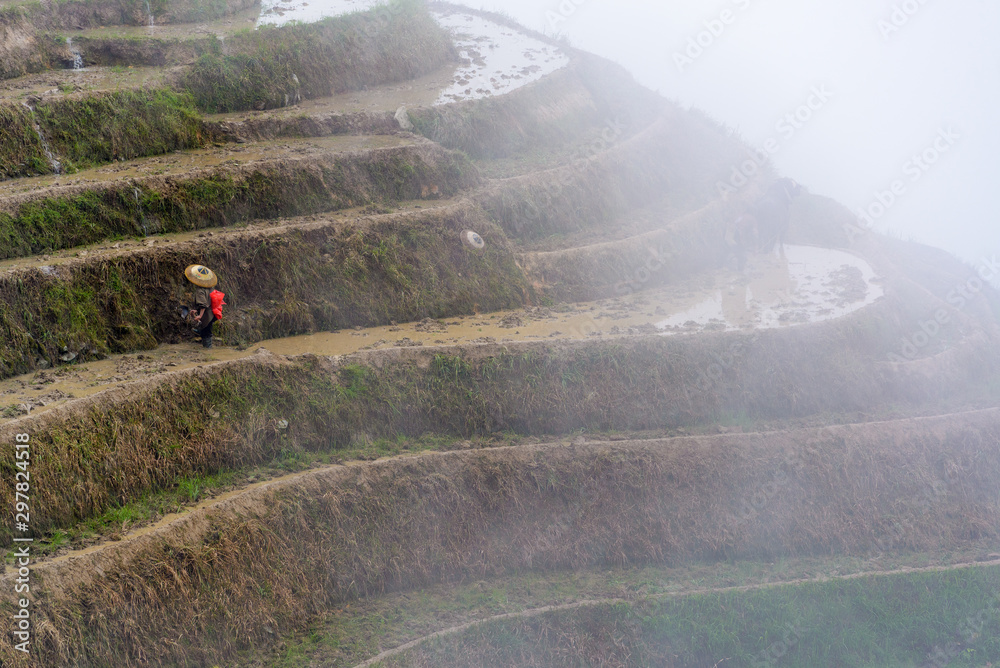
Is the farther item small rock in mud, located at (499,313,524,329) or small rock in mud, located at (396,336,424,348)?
small rock in mud, located at (499,313,524,329)

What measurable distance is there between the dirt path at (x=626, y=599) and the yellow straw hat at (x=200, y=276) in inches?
246

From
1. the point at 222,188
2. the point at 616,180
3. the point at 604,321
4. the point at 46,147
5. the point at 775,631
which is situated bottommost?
the point at 775,631

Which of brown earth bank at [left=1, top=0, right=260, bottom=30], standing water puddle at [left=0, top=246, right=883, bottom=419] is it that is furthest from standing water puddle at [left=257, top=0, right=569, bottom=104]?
standing water puddle at [left=0, top=246, right=883, bottom=419]

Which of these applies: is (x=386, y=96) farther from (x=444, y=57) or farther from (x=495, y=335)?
(x=495, y=335)

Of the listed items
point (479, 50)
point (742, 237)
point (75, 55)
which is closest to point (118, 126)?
point (75, 55)

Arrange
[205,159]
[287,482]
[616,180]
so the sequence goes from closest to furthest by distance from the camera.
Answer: [287,482]
[205,159]
[616,180]

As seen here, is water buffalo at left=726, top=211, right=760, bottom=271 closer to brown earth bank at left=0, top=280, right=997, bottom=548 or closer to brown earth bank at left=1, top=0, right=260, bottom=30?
brown earth bank at left=0, top=280, right=997, bottom=548

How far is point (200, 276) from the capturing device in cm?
1245

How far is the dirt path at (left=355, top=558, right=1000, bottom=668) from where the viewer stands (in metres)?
11.8

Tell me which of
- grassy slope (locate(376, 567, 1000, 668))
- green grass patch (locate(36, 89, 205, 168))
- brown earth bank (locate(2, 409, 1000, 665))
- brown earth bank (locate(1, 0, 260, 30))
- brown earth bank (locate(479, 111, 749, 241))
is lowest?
grassy slope (locate(376, 567, 1000, 668))

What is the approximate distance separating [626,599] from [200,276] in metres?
8.70

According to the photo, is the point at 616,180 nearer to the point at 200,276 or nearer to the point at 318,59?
the point at 318,59

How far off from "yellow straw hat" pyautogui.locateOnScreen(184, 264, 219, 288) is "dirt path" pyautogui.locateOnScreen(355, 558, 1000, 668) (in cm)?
626

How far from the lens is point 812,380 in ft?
54.8
